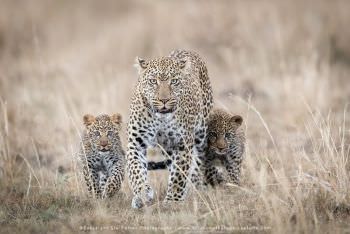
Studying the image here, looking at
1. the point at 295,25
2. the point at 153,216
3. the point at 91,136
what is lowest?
the point at 153,216

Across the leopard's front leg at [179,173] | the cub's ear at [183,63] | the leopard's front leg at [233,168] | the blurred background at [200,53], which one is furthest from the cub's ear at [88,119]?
the blurred background at [200,53]

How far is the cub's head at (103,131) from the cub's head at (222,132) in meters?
1.30

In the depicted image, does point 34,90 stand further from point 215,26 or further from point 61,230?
point 61,230

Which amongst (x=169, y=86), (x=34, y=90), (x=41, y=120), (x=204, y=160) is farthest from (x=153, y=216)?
(x=34, y=90)

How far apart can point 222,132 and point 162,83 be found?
1.88m

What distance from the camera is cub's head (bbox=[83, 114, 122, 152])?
1077cm

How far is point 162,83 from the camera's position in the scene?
32.7ft

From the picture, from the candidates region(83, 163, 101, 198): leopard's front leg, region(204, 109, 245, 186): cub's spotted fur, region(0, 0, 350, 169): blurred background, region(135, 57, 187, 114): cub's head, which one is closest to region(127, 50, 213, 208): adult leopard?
region(135, 57, 187, 114): cub's head

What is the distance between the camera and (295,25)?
69.4ft

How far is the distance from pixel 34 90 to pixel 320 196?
11.3 metres

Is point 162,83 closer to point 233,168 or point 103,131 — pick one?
point 103,131

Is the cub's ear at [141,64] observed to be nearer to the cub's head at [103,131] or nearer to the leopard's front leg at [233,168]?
the cub's head at [103,131]

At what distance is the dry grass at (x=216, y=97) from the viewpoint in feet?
30.3

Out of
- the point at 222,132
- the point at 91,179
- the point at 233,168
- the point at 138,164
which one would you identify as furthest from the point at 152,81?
the point at 233,168
